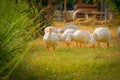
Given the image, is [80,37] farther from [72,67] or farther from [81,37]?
[72,67]

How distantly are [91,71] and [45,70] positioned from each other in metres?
0.96

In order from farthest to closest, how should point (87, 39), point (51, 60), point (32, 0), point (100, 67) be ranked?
point (32, 0) → point (87, 39) → point (51, 60) → point (100, 67)

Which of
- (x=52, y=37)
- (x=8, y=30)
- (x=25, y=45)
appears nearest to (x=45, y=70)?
(x=25, y=45)

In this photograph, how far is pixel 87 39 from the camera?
11.8 meters

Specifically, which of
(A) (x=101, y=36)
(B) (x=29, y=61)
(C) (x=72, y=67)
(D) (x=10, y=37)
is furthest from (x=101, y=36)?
(D) (x=10, y=37)

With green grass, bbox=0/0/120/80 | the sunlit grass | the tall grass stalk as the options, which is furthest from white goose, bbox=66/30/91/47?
the tall grass stalk

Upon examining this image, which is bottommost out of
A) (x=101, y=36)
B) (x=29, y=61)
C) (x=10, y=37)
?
(x=101, y=36)

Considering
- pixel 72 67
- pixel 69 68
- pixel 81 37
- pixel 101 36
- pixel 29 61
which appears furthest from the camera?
pixel 81 37

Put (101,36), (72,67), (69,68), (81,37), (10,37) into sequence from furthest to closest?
(81,37) → (101,36) → (72,67) → (69,68) → (10,37)

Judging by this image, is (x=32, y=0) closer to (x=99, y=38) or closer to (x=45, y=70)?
(x=99, y=38)

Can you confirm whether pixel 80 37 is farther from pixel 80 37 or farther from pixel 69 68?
pixel 69 68

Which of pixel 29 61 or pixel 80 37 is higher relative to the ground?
pixel 29 61

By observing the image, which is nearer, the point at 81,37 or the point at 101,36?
the point at 101,36

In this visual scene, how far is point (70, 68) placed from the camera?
7.45 m
